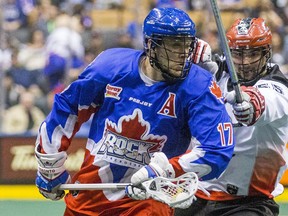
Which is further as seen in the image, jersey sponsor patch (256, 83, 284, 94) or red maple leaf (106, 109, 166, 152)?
jersey sponsor patch (256, 83, 284, 94)

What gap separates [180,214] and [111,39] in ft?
16.5

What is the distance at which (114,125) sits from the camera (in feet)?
14.9

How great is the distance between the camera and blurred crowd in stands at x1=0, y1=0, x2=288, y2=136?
30.0ft

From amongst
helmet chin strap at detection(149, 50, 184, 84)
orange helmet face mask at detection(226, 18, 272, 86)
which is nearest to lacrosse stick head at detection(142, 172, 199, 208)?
helmet chin strap at detection(149, 50, 184, 84)

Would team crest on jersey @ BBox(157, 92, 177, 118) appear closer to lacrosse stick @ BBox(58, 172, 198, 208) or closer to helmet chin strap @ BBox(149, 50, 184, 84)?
helmet chin strap @ BBox(149, 50, 184, 84)

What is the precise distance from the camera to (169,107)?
445 centimetres

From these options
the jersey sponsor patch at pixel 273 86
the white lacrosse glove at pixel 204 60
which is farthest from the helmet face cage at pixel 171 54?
the white lacrosse glove at pixel 204 60

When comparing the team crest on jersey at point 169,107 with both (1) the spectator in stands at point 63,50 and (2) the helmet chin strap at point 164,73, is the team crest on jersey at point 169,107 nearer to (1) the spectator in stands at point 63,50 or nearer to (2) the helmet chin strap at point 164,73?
(2) the helmet chin strap at point 164,73

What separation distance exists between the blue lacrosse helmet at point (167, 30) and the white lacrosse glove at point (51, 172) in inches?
25.1

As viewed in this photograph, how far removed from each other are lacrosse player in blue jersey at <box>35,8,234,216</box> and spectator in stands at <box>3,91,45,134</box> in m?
4.33

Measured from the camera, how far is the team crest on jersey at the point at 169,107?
175 inches

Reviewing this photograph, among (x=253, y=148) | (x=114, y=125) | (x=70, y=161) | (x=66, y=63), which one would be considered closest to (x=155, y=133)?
(x=114, y=125)

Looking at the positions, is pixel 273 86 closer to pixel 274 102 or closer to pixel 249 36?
pixel 274 102

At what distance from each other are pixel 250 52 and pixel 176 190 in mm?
1080
